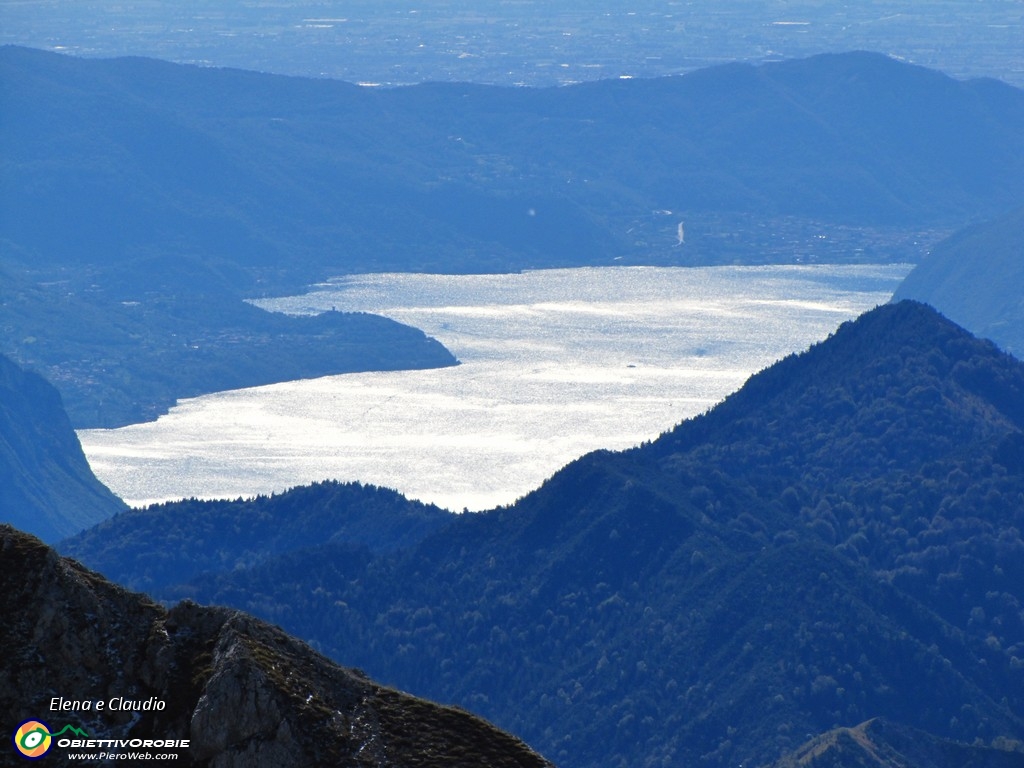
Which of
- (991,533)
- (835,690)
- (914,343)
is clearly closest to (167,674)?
(835,690)

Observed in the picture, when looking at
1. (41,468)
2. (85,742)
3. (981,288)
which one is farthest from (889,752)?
(981,288)

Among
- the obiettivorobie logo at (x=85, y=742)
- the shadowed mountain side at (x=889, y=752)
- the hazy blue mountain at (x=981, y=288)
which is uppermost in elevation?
the obiettivorobie logo at (x=85, y=742)

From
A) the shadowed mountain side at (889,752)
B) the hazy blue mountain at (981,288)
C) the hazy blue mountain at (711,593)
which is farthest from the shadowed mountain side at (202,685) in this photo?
the hazy blue mountain at (981,288)

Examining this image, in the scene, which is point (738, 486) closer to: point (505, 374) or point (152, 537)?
point (152, 537)

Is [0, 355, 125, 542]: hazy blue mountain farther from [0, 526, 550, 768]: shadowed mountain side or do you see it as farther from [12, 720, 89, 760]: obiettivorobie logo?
[12, 720, 89, 760]: obiettivorobie logo

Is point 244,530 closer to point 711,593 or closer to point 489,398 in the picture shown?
point 711,593

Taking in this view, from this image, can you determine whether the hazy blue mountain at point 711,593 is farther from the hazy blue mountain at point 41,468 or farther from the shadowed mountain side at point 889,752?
the hazy blue mountain at point 41,468
